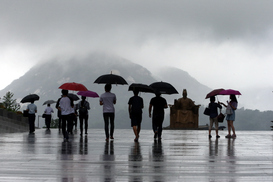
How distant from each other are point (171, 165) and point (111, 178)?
2204mm

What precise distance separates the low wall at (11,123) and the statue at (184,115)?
36.8 feet

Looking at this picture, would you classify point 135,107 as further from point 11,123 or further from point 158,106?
point 11,123

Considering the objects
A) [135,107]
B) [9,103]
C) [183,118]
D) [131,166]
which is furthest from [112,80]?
[9,103]

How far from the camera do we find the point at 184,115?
40469mm

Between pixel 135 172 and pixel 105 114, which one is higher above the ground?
pixel 105 114

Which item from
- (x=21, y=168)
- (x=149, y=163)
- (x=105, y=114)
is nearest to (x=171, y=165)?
(x=149, y=163)

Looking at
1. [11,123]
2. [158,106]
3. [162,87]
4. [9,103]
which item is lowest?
[11,123]

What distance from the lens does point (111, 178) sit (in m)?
8.34

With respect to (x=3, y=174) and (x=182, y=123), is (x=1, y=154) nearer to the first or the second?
(x=3, y=174)

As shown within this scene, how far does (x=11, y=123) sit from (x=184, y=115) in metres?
13.6

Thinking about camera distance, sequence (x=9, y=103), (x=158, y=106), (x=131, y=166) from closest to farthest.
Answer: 1. (x=131, y=166)
2. (x=158, y=106)
3. (x=9, y=103)

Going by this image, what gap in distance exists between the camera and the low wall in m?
30.8

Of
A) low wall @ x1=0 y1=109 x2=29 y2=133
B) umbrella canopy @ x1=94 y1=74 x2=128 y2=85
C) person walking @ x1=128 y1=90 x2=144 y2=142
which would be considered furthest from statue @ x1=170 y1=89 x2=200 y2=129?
person walking @ x1=128 y1=90 x2=144 y2=142

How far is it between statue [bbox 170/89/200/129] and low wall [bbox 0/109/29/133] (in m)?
11.2
